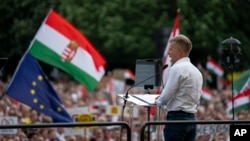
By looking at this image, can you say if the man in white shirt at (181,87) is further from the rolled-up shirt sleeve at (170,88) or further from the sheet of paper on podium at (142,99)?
the sheet of paper on podium at (142,99)

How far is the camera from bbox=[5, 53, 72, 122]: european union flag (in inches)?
717

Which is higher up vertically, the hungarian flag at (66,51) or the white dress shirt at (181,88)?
the hungarian flag at (66,51)

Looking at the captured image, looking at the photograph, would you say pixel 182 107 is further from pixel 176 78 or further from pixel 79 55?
pixel 79 55

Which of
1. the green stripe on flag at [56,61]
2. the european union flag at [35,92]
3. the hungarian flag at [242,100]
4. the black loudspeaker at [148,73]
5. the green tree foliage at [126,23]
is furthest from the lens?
the green tree foliage at [126,23]

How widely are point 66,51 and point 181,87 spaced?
8.09 metres

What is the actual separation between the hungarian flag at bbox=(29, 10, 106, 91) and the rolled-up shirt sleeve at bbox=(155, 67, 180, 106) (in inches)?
305

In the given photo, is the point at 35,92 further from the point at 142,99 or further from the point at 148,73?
the point at 142,99

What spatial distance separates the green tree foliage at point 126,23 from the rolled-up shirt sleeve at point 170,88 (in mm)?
28806

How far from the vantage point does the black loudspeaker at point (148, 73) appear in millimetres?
13047

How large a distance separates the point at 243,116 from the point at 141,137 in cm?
949

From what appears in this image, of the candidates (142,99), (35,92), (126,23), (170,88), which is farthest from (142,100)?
(126,23)

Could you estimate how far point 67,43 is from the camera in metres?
20.0

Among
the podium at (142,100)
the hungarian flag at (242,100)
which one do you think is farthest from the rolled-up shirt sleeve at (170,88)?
the hungarian flag at (242,100)

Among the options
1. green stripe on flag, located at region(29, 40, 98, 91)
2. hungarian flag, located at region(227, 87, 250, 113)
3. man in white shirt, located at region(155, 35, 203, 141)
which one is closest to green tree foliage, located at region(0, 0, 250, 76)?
hungarian flag, located at region(227, 87, 250, 113)
